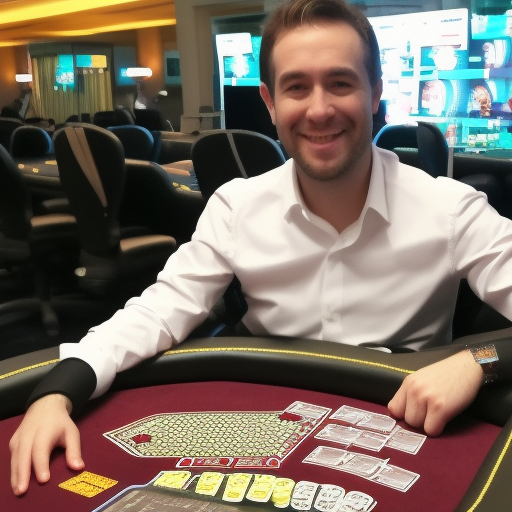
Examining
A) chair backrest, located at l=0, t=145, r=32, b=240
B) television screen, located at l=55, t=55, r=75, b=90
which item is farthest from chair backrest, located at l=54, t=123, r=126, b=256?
television screen, located at l=55, t=55, r=75, b=90

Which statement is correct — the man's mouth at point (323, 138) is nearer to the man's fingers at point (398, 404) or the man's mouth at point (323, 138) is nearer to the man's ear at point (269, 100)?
the man's ear at point (269, 100)

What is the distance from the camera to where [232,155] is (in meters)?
2.55

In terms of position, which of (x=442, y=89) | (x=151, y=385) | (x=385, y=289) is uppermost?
(x=442, y=89)

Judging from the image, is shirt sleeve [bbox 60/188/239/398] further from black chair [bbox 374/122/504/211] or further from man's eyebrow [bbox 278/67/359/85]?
black chair [bbox 374/122/504/211]

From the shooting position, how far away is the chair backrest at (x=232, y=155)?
8.09 feet

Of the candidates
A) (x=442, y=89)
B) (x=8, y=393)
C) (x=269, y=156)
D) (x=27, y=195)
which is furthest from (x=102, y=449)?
(x=442, y=89)

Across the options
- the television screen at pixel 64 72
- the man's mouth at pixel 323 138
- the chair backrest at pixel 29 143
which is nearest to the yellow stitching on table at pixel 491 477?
the man's mouth at pixel 323 138

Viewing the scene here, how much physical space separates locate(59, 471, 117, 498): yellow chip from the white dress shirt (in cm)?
32

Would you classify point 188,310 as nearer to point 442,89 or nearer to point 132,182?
point 132,182

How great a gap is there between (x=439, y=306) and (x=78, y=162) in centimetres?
192

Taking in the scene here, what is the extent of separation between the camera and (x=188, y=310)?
1.18 meters

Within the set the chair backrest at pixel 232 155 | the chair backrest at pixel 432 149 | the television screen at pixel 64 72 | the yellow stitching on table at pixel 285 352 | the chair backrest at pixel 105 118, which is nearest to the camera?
the yellow stitching on table at pixel 285 352

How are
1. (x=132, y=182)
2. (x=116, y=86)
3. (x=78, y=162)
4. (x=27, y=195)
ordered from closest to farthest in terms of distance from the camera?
(x=78, y=162)
(x=27, y=195)
(x=132, y=182)
(x=116, y=86)

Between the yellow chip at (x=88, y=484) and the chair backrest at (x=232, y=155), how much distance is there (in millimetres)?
1775
